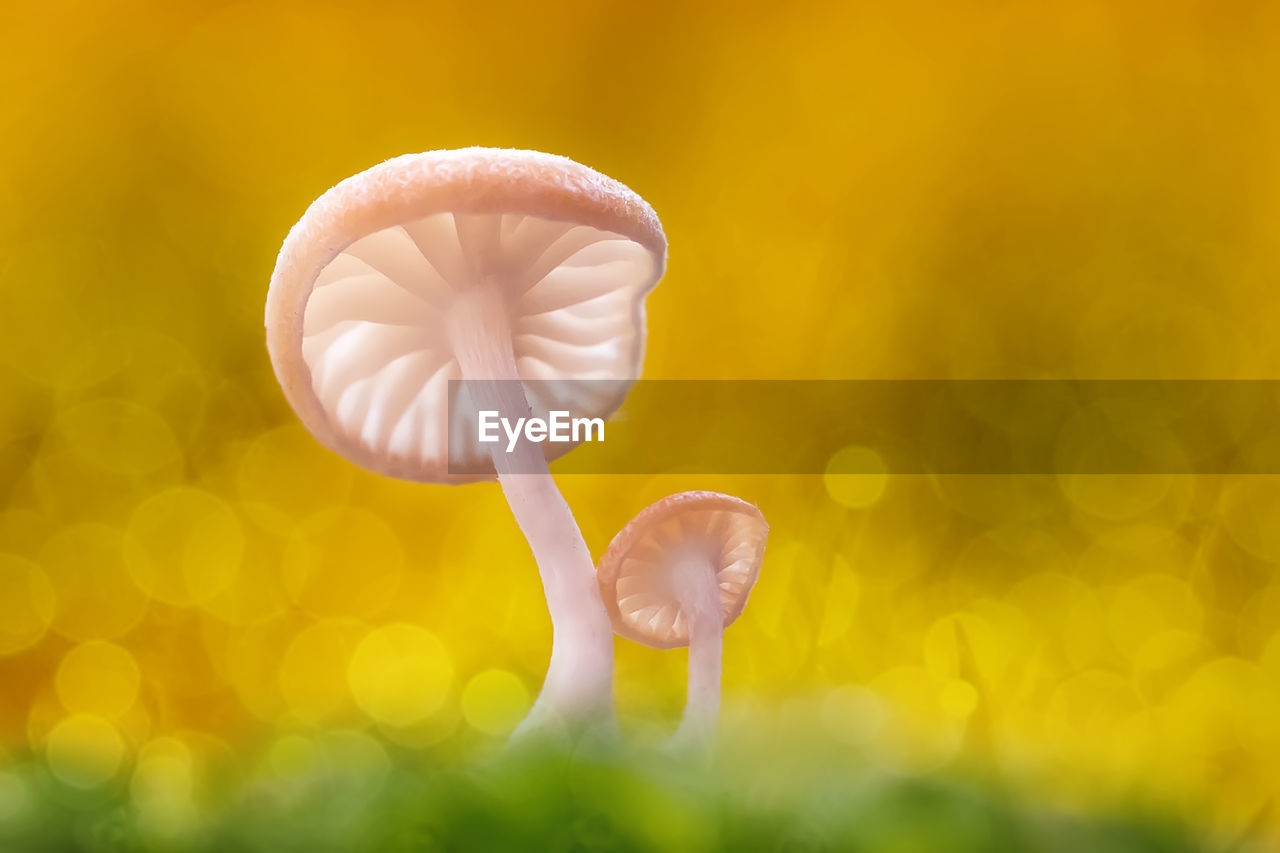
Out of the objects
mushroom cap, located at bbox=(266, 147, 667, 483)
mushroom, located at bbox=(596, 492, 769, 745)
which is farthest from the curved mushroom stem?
mushroom cap, located at bbox=(266, 147, 667, 483)

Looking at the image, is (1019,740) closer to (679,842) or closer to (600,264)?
(679,842)

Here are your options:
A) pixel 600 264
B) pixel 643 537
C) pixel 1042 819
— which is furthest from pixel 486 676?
pixel 1042 819

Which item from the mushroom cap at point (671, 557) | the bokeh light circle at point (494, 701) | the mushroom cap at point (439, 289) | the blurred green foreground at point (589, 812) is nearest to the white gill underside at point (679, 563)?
the mushroom cap at point (671, 557)

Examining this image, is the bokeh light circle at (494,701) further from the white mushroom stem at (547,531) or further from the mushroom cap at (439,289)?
the mushroom cap at (439,289)

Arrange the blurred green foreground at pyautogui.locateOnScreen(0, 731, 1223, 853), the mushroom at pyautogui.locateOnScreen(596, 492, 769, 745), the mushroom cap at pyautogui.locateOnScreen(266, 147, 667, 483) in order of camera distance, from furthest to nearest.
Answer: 1. the mushroom at pyautogui.locateOnScreen(596, 492, 769, 745)
2. the mushroom cap at pyautogui.locateOnScreen(266, 147, 667, 483)
3. the blurred green foreground at pyautogui.locateOnScreen(0, 731, 1223, 853)

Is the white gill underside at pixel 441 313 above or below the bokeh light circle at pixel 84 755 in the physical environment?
above

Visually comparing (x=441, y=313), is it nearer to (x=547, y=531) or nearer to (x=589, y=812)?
(x=547, y=531)

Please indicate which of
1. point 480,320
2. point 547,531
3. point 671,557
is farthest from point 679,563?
point 480,320

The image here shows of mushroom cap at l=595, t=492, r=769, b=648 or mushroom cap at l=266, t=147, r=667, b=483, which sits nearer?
mushroom cap at l=266, t=147, r=667, b=483

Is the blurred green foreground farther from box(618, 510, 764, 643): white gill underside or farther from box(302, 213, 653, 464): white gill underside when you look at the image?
box(302, 213, 653, 464): white gill underside
